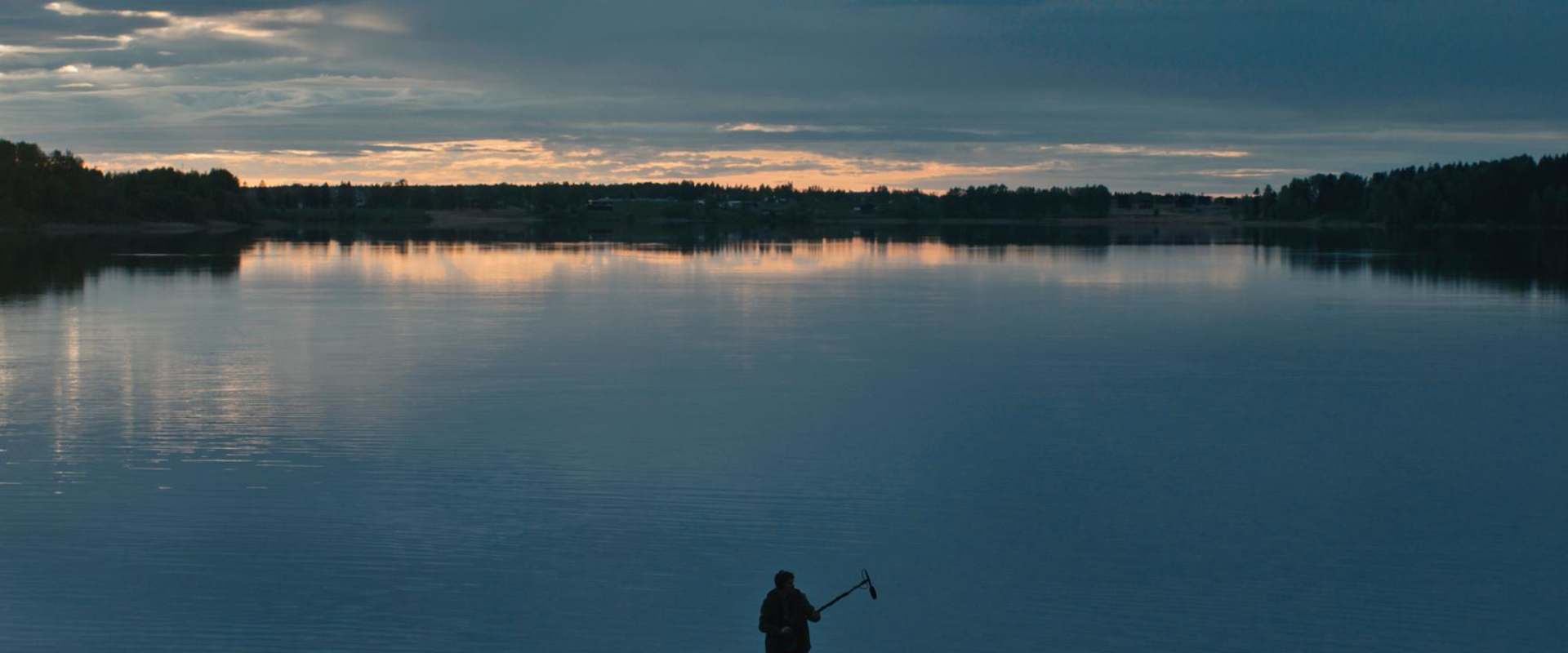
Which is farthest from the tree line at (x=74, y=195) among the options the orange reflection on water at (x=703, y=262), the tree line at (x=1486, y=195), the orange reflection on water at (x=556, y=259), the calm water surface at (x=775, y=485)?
the tree line at (x=1486, y=195)

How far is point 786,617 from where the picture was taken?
38.3ft

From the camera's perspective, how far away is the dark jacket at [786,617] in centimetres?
1170

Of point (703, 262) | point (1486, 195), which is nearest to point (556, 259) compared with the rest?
point (703, 262)

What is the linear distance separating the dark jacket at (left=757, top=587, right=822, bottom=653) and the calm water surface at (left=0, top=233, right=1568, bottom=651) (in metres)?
2.03

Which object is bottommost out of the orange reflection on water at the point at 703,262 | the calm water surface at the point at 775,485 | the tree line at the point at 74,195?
the calm water surface at the point at 775,485

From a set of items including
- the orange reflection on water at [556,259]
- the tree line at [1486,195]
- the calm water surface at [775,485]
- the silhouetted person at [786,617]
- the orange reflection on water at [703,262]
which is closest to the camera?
the silhouetted person at [786,617]

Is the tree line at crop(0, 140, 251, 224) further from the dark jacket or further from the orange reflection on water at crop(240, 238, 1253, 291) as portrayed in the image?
the dark jacket

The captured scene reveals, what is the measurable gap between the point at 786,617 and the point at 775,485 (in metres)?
7.69

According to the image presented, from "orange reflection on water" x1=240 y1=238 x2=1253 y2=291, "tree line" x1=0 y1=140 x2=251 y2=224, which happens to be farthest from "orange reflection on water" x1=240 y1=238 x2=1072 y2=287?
"tree line" x1=0 y1=140 x2=251 y2=224

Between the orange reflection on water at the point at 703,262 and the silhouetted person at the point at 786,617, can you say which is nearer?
the silhouetted person at the point at 786,617

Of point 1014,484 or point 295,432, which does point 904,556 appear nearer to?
point 1014,484

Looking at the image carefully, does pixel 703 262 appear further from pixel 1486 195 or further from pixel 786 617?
pixel 1486 195

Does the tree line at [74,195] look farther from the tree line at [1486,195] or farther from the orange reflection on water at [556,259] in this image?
the tree line at [1486,195]

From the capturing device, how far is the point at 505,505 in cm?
1814
